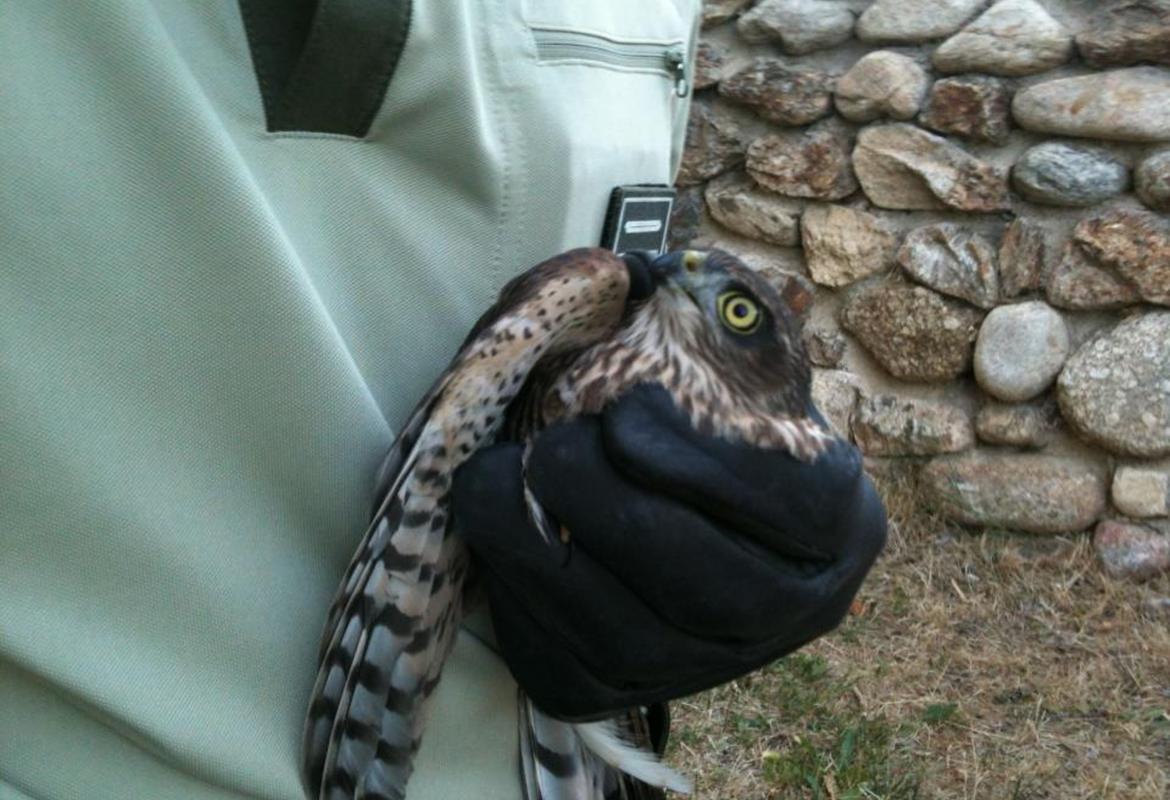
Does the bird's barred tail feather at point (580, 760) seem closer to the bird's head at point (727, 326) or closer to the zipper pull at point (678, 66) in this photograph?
the bird's head at point (727, 326)

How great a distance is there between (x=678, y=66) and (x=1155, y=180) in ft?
7.49

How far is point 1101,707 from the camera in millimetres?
3037

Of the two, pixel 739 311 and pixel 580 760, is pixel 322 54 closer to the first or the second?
pixel 739 311

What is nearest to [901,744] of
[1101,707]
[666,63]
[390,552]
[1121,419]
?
[1101,707]

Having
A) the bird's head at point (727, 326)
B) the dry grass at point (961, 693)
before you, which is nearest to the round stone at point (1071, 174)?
the dry grass at point (961, 693)

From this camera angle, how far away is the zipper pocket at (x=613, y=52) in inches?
44.6

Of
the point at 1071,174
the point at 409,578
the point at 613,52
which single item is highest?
the point at 613,52

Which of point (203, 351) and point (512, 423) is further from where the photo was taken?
point (512, 423)

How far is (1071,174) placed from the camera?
3.33 m

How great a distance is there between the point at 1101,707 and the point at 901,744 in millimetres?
541

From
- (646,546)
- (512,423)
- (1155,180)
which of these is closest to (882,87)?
(1155,180)

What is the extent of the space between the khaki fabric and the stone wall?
8.56 ft

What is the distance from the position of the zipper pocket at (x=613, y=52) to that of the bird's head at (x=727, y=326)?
0.20 m

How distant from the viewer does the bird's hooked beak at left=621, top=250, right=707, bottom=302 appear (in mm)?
1168
